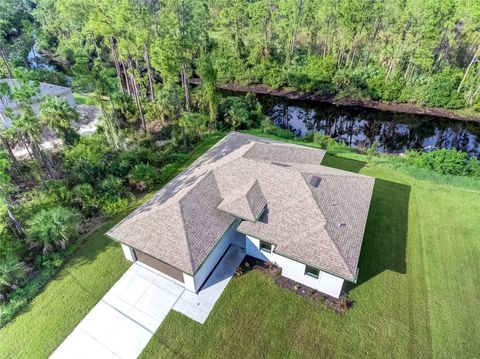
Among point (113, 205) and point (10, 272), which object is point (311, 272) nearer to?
point (113, 205)

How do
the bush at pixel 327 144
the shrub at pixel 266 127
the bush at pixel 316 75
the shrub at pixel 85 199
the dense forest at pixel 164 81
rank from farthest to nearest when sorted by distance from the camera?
the bush at pixel 316 75
the shrub at pixel 266 127
the bush at pixel 327 144
the shrub at pixel 85 199
the dense forest at pixel 164 81

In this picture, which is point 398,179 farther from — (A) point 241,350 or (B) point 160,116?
(B) point 160,116

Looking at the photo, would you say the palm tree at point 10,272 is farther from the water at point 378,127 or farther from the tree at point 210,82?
the water at point 378,127

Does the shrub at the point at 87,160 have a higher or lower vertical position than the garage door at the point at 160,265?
higher

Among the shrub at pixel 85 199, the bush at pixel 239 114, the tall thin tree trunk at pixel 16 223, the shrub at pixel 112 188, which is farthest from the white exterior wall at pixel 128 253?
the bush at pixel 239 114

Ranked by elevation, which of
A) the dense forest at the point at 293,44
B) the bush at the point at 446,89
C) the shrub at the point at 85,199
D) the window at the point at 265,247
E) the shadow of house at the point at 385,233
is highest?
the dense forest at the point at 293,44

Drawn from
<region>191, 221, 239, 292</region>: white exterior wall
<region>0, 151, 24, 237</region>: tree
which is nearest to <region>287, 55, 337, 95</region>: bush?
<region>191, 221, 239, 292</region>: white exterior wall

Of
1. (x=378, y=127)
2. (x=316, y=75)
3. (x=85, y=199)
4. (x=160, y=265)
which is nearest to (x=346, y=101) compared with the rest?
(x=316, y=75)
